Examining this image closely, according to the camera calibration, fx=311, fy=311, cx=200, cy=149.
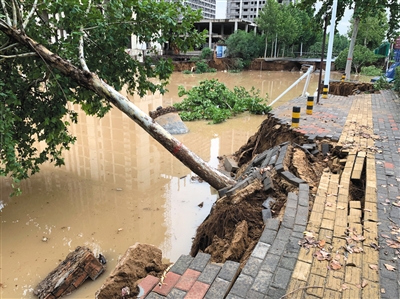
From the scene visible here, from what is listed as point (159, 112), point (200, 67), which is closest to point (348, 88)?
point (159, 112)

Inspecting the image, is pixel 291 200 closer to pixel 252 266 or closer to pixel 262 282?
pixel 252 266

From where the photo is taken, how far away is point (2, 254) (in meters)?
4.97

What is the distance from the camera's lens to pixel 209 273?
2.80 metres

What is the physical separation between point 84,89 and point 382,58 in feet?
137

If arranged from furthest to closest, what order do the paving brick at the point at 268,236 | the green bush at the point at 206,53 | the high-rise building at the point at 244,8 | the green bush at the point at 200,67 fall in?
the high-rise building at the point at 244,8 < the green bush at the point at 206,53 < the green bush at the point at 200,67 < the paving brick at the point at 268,236

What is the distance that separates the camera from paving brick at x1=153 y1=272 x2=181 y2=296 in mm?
2651

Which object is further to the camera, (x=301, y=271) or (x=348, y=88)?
(x=348, y=88)

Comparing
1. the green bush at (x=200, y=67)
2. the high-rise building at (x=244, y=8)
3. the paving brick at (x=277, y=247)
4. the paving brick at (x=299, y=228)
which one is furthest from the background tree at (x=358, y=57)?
the high-rise building at (x=244, y=8)

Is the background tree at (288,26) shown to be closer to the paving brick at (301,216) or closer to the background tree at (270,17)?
the background tree at (270,17)

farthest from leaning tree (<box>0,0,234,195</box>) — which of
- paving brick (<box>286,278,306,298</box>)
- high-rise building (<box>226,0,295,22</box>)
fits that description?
high-rise building (<box>226,0,295,22</box>)

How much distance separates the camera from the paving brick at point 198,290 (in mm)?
2541

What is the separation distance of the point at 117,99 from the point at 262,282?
3.73m

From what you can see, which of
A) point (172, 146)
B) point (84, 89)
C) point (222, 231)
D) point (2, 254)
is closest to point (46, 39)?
point (84, 89)

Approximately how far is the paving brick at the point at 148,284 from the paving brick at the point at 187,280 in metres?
0.22
